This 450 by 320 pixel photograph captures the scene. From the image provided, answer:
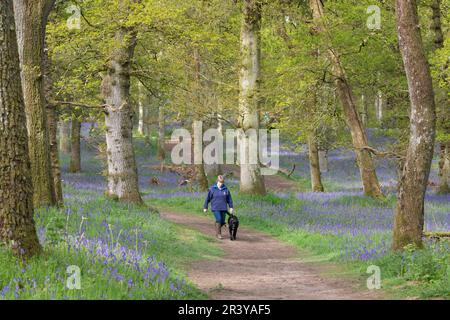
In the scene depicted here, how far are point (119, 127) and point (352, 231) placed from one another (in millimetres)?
7926

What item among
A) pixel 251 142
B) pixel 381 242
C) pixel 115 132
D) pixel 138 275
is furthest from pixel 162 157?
pixel 138 275

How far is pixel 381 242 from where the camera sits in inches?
516

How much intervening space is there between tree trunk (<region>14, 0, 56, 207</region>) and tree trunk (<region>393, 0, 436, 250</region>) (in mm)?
7708

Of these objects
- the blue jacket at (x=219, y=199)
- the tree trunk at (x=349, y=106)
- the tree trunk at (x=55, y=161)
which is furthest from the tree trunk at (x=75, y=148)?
the blue jacket at (x=219, y=199)

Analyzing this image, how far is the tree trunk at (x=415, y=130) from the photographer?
10766 millimetres

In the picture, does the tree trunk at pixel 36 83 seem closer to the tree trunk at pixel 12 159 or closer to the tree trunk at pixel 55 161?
the tree trunk at pixel 55 161

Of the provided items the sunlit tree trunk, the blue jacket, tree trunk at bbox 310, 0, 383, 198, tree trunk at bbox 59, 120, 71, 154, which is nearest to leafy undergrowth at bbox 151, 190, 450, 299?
tree trunk at bbox 310, 0, 383, 198

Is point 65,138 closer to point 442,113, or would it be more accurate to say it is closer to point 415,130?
point 442,113

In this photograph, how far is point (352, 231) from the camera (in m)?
15.9

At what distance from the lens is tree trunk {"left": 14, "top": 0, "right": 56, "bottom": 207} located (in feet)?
42.0

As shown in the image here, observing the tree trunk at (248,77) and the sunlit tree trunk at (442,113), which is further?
the sunlit tree trunk at (442,113)

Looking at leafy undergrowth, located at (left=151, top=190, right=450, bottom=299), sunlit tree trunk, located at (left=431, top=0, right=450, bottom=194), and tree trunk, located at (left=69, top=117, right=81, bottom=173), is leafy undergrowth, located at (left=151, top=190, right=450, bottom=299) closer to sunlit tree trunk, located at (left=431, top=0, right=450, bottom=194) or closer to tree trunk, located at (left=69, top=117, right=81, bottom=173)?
sunlit tree trunk, located at (left=431, top=0, right=450, bottom=194)

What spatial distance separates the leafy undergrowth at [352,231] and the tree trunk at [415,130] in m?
0.58
